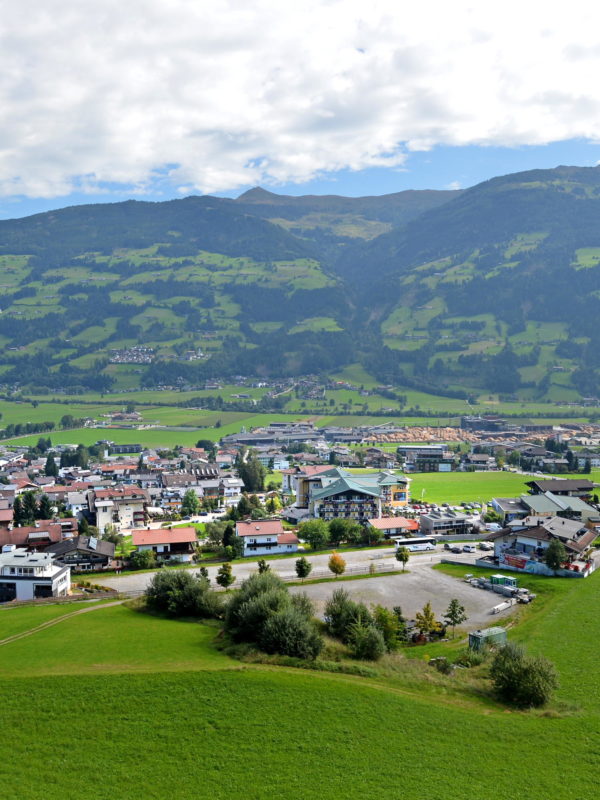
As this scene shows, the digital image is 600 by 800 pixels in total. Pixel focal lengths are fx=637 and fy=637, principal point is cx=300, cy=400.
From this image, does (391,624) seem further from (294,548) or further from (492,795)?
(294,548)

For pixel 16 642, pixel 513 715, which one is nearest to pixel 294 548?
pixel 16 642

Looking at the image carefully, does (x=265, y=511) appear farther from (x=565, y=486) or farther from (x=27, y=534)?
(x=565, y=486)

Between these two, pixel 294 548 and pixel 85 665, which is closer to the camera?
pixel 85 665

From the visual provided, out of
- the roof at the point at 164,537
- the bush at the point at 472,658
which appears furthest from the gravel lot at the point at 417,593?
the roof at the point at 164,537

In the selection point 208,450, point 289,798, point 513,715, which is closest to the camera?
point 289,798

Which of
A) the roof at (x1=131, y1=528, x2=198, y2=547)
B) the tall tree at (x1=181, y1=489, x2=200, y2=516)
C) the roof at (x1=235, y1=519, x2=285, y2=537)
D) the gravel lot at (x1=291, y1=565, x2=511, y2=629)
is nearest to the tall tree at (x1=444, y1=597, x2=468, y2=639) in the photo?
the gravel lot at (x1=291, y1=565, x2=511, y2=629)

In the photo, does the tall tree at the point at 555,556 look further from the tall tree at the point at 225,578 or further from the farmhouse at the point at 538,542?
the tall tree at the point at 225,578

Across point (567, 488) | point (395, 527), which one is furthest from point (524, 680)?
point (567, 488)
